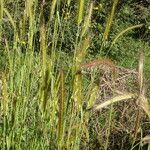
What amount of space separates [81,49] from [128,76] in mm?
2152

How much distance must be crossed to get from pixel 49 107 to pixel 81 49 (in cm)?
26

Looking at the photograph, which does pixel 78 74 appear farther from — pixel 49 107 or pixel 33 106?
pixel 33 106

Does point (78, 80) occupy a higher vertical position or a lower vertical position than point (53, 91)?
higher

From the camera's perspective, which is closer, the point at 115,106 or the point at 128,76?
the point at 115,106

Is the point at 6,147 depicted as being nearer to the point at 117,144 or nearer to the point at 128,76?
the point at 117,144

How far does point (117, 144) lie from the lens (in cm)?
314

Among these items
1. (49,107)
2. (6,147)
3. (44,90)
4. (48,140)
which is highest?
(44,90)

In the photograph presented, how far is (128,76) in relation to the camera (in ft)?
12.7

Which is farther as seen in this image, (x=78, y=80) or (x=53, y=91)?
(x=53, y=91)

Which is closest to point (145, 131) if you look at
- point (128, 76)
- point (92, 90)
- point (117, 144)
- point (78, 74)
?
point (117, 144)

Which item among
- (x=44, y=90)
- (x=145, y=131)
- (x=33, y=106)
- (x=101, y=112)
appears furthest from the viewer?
(x=101, y=112)

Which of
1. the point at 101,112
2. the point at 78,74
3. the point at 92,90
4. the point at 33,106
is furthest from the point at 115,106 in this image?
the point at 78,74

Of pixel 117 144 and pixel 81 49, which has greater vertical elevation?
pixel 81 49

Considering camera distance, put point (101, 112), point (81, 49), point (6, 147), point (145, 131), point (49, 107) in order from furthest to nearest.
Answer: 1. point (101, 112)
2. point (145, 131)
3. point (6, 147)
4. point (49, 107)
5. point (81, 49)
